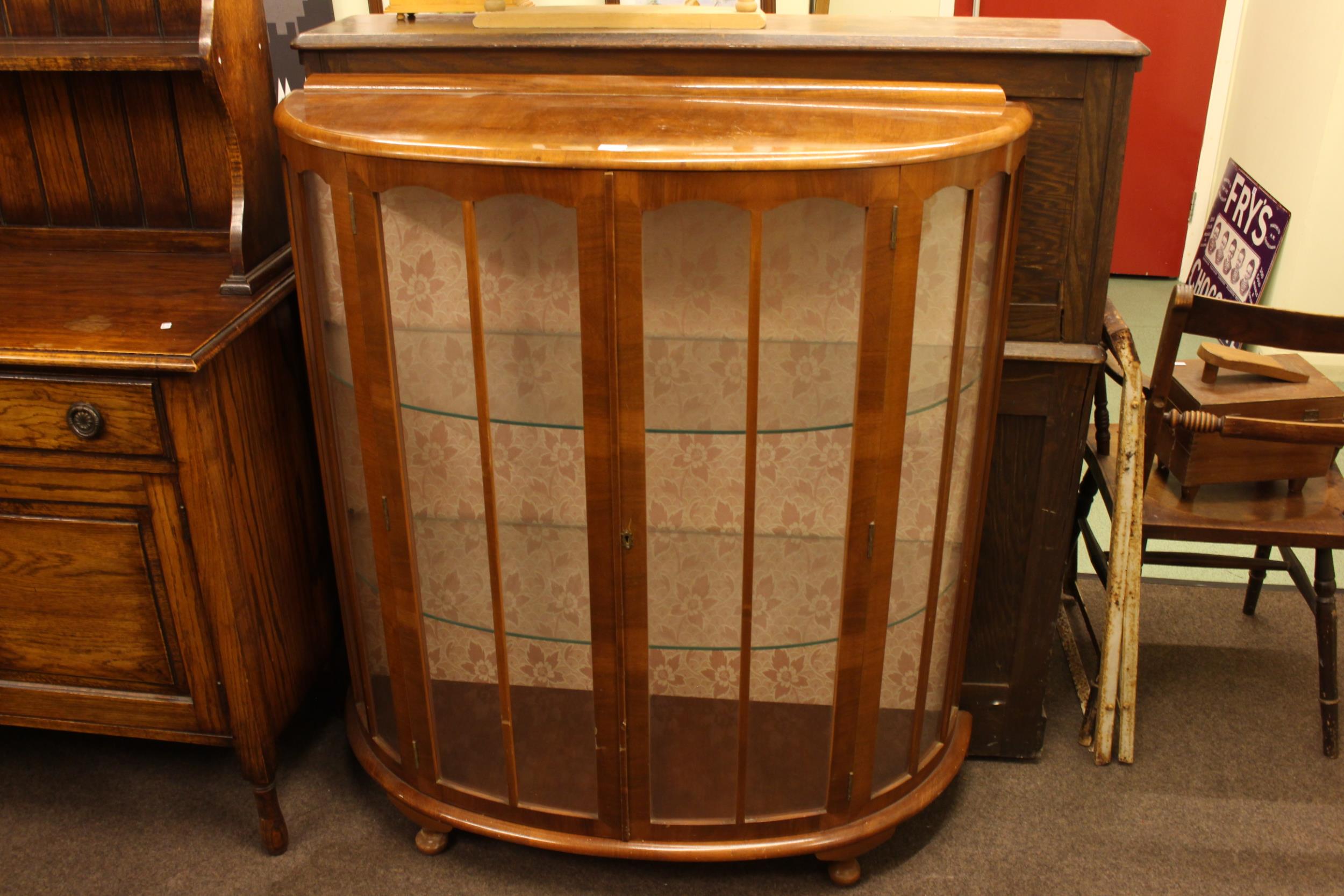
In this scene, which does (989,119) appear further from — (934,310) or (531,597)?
(531,597)

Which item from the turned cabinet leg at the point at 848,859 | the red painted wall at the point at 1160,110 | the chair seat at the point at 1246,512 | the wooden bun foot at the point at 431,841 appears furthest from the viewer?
the red painted wall at the point at 1160,110

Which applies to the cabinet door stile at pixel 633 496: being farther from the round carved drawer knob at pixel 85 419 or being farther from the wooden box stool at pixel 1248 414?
the wooden box stool at pixel 1248 414

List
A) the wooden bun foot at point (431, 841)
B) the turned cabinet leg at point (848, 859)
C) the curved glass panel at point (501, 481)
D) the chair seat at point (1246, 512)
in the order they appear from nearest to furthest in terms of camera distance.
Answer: the curved glass panel at point (501, 481) → the turned cabinet leg at point (848, 859) → the wooden bun foot at point (431, 841) → the chair seat at point (1246, 512)

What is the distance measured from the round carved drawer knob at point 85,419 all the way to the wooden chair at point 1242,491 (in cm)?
178

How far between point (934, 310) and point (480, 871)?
1335mm

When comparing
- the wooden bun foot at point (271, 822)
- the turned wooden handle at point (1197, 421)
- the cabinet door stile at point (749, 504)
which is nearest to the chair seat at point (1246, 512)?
the turned wooden handle at point (1197, 421)

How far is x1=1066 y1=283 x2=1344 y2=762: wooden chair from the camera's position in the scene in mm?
2207

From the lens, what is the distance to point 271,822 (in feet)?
7.19

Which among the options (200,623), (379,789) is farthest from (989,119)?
(379,789)

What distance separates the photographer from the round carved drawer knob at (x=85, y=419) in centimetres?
184

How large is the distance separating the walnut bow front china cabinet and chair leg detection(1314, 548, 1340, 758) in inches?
34.2

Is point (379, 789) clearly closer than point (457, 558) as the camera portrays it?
No

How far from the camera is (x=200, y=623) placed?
2031 millimetres

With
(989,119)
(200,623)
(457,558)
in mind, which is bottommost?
(200,623)
